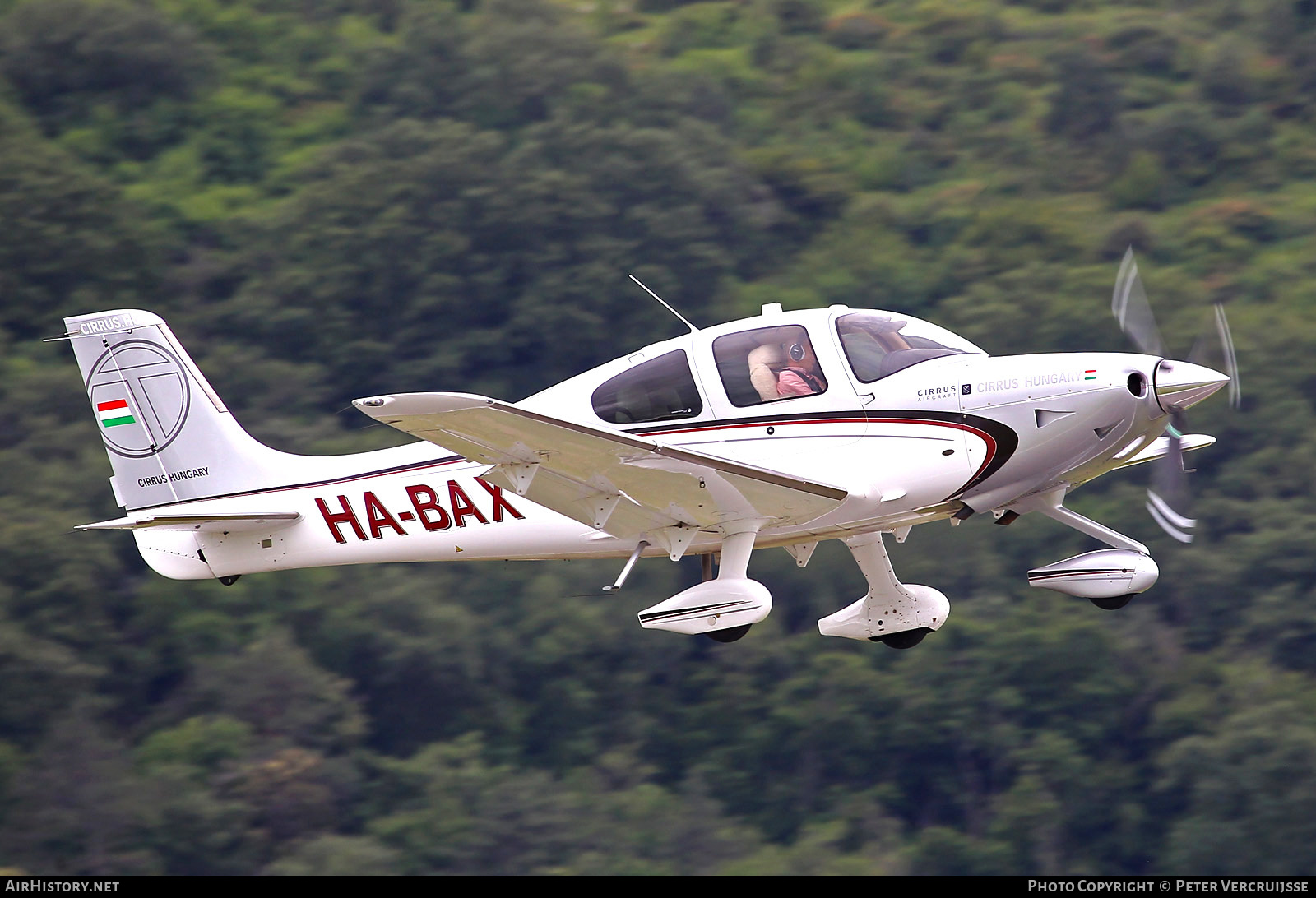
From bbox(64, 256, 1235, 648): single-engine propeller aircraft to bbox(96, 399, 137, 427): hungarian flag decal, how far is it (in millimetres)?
1120

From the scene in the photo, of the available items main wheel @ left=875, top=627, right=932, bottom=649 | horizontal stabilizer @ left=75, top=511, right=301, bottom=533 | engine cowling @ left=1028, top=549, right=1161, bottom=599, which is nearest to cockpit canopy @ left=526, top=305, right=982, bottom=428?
engine cowling @ left=1028, top=549, right=1161, bottom=599

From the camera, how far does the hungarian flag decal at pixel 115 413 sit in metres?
12.3

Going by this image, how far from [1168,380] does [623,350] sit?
33.3 m

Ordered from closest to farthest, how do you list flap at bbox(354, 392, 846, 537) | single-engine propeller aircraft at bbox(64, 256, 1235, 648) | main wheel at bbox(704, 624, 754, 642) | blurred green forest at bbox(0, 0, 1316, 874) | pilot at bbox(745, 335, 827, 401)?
flap at bbox(354, 392, 846, 537) → single-engine propeller aircraft at bbox(64, 256, 1235, 648) → main wheel at bbox(704, 624, 754, 642) → pilot at bbox(745, 335, 827, 401) → blurred green forest at bbox(0, 0, 1316, 874)

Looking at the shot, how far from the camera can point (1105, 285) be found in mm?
39625

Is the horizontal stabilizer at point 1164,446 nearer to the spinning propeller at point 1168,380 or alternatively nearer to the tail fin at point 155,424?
the spinning propeller at point 1168,380

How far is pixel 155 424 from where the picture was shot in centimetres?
1225

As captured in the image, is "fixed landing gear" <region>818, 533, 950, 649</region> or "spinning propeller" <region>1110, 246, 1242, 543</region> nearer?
"spinning propeller" <region>1110, 246, 1242, 543</region>

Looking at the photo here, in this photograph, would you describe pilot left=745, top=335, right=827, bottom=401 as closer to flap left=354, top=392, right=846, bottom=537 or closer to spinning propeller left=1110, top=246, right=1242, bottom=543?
flap left=354, top=392, right=846, bottom=537

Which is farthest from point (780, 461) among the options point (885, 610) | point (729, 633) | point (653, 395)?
point (885, 610)

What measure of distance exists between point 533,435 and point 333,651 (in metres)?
26.9

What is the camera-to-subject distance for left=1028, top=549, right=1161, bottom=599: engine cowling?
10.6 metres

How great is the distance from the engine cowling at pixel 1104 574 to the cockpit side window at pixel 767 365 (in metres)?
1.98

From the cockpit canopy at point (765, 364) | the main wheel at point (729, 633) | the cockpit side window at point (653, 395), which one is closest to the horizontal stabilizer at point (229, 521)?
the cockpit canopy at point (765, 364)
